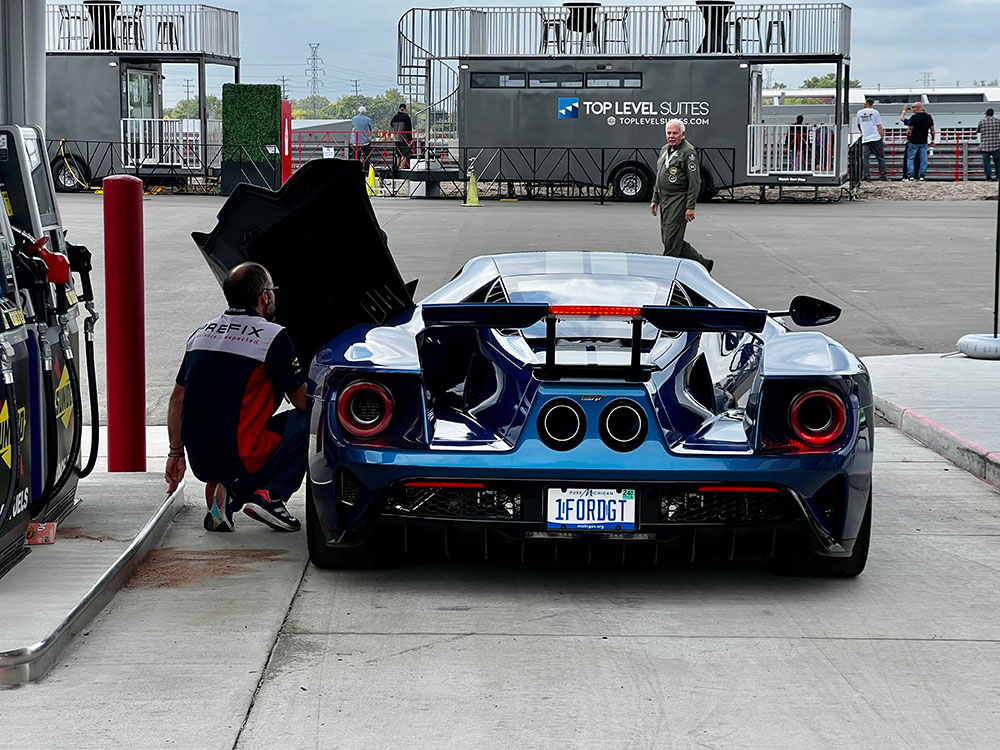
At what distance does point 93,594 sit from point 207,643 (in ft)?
1.67

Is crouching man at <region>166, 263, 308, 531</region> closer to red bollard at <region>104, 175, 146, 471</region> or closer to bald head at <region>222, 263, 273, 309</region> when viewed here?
bald head at <region>222, 263, 273, 309</region>

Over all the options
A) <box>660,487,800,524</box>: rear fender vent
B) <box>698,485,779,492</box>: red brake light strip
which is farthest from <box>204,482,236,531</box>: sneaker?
<box>698,485,779,492</box>: red brake light strip

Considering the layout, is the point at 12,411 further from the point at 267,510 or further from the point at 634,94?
the point at 634,94

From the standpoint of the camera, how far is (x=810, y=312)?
5840mm

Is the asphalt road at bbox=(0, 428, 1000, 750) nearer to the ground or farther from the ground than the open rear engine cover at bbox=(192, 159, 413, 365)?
nearer to the ground

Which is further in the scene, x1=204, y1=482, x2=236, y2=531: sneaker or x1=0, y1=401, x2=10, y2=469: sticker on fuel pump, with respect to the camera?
x1=204, y1=482, x2=236, y2=531: sneaker

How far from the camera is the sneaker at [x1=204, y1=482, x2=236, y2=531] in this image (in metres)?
6.10

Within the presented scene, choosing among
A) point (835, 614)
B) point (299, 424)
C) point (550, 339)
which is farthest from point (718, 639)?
point (299, 424)

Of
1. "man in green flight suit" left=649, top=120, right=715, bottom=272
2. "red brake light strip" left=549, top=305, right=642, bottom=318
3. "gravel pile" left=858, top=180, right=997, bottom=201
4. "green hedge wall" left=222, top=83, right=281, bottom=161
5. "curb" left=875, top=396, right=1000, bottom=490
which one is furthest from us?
"gravel pile" left=858, top=180, right=997, bottom=201

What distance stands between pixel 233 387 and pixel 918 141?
32947 mm

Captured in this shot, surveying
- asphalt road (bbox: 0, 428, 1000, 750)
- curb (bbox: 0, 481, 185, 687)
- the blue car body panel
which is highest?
the blue car body panel

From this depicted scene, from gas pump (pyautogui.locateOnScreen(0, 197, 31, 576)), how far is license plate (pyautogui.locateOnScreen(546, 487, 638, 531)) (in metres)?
1.82

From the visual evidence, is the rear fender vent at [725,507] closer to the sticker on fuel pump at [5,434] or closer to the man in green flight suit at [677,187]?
the sticker on fuel pump at [5,434]

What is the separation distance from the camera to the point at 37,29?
21.5 ft
